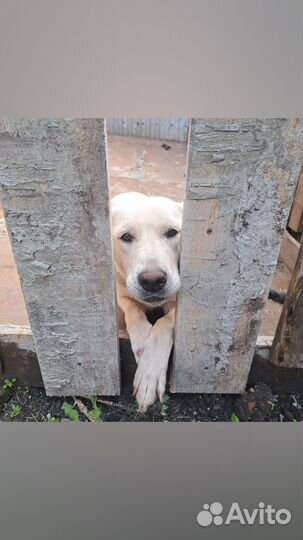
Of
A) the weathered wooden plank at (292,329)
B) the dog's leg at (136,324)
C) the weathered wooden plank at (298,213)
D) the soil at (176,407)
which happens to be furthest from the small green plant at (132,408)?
the weathered wooden plank at (298,213)

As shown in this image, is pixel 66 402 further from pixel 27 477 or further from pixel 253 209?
pixel 253 209

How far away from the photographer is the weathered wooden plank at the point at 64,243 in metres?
0.97

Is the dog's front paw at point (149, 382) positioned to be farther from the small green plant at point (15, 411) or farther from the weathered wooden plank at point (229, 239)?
the small green plant at point (15, 411)

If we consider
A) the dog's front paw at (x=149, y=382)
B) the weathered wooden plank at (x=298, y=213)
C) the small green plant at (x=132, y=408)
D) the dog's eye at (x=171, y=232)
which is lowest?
the small green plant at (x=132, y=408)

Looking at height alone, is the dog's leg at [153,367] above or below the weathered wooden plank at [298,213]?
below

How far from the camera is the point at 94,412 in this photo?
131 cm

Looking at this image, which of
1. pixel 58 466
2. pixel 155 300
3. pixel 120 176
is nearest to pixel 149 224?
pixel 155 300

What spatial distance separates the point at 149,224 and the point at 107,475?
0.69 meters

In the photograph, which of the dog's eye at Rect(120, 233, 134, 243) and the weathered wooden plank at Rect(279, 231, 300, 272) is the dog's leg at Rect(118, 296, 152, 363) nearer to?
the dog's eye at Rect(120, 233, 134, 243)

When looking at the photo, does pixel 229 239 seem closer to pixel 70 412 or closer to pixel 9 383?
pixel 70 412

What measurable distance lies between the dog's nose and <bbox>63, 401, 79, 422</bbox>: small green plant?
0.44 meters

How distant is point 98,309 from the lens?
120 cm

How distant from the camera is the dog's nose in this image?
1.15 m

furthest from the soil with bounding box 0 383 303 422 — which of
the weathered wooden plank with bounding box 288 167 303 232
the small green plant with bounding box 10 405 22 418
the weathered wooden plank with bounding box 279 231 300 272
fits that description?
the weathered wooden plank with bounding box 288 167 303 232
